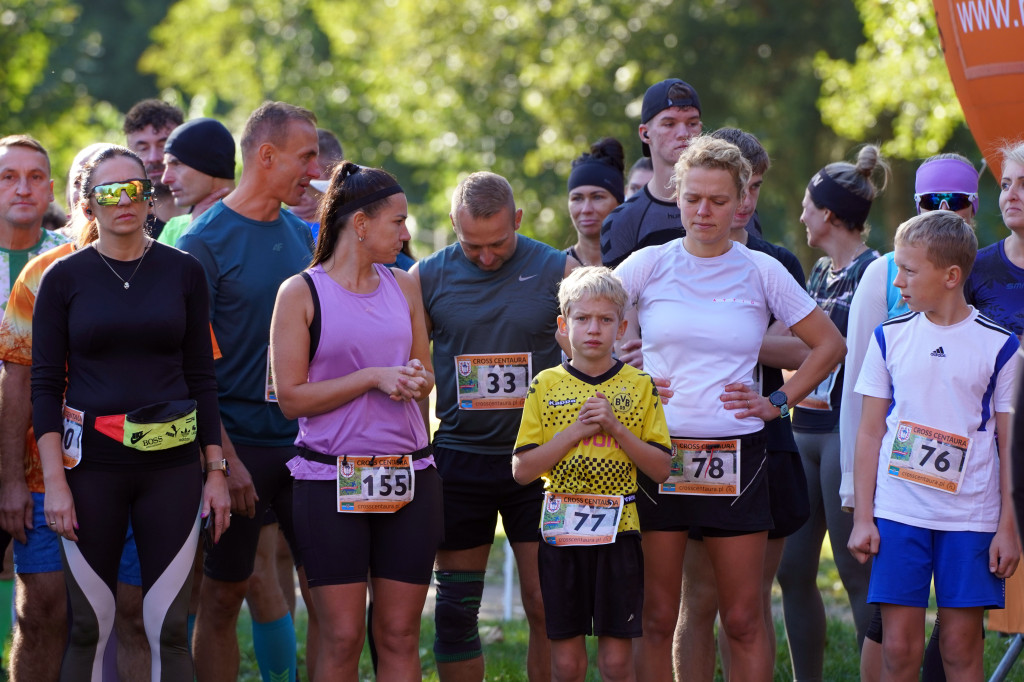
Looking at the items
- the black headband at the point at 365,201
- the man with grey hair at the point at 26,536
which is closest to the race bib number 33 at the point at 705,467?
the black headband at the point at 365,201

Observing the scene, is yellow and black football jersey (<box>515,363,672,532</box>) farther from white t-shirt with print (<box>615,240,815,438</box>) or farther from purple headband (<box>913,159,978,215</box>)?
purple headband (<box>913,159,978,215</box>)

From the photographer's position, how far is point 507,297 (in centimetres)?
516

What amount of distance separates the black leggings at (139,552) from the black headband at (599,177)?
290 cm

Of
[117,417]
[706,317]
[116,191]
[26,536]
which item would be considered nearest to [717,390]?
[706,317]

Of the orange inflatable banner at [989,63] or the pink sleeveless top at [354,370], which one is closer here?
the pink sleeveless top at [354,370]

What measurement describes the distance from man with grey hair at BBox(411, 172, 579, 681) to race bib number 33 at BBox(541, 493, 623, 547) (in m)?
0.64

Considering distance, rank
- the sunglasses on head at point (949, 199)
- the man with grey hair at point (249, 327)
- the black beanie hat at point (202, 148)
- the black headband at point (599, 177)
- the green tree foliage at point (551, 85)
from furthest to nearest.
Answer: the green tree foliage at point (551, 85), the black headband at point (599, 177), the black beanie hat at point (202, 148), the sunglasses on head at point (949, 199), the man with grey hair at point (249, 327)

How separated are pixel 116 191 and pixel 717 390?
7.03 ft

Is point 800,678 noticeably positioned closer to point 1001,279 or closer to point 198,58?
point 1001,279

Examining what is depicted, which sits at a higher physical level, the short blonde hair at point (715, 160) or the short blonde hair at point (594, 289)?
the short blonde hair at point (715, 160)

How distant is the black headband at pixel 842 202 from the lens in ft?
19.6

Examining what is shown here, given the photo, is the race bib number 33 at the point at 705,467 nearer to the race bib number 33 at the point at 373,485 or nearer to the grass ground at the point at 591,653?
the race bib number 33 at the point at 373,485

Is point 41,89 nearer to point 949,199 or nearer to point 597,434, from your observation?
point 949,199

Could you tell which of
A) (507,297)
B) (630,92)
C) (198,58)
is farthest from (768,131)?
(507,297)
